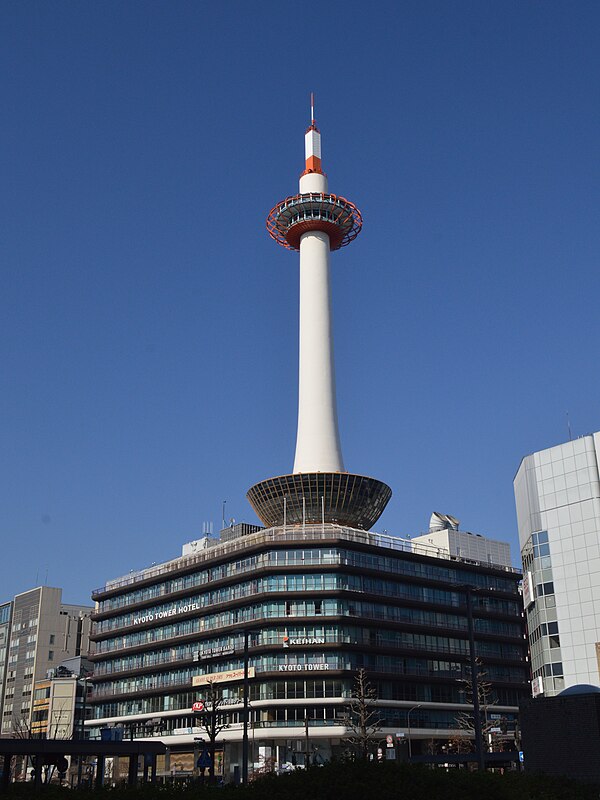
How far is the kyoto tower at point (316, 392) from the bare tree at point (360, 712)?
964 inches

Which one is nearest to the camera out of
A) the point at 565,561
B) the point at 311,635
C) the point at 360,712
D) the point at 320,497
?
the point at 565,561

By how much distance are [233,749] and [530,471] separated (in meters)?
59.5

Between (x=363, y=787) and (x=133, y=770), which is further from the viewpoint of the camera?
(x=133, y=770)

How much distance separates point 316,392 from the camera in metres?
133

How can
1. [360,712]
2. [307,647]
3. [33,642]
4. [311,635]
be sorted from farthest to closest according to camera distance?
[33,642]
[311,635]
[307,647]
[360,712]

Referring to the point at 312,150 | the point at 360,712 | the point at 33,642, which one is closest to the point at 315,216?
the point at 312,150

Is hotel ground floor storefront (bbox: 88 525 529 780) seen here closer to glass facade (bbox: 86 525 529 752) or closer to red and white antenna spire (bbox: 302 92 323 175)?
glass facade (bbox: 86 525 529 752)

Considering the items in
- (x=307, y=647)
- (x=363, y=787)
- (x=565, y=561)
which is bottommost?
(x=363, y=787)

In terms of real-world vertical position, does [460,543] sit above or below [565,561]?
above

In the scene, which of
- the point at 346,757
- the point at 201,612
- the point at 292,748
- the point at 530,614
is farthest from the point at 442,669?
the point at 346,757

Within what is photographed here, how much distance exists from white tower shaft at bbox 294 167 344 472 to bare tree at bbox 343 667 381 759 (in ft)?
103

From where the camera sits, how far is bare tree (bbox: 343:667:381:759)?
329ft

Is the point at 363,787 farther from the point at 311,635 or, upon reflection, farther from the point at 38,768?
the point at 311,635

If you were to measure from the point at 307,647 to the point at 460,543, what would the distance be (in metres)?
43.0
